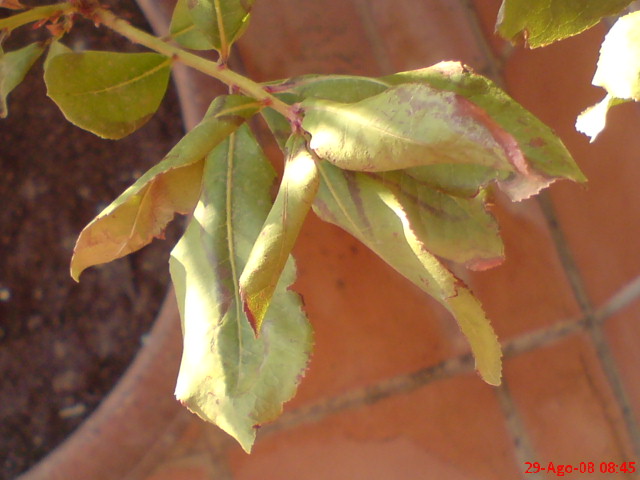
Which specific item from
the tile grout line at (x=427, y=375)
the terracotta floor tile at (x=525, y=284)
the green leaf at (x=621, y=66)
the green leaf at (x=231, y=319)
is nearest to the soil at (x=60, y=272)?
the tile grout line at (x=427, y=375)

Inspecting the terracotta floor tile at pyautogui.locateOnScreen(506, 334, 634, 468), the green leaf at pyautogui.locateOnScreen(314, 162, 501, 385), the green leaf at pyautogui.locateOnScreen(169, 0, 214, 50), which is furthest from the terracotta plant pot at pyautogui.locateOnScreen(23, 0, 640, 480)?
the green leaf at pyautogui.locateOnScreen(314, 162, 501, 385)

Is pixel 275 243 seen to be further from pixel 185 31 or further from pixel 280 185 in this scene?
pixel 185 31

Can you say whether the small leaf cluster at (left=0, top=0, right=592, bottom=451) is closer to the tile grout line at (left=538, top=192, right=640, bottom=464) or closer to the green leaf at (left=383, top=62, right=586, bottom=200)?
the green leaf at (left=383, top=62, right=586, bottom=200)

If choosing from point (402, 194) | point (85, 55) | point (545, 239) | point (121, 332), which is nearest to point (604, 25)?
point (545, 239)

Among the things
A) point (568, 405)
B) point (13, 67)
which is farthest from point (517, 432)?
point (13, 67)

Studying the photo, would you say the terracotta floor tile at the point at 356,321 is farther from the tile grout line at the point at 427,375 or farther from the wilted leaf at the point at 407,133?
the wilted leaf at the point at 407,133

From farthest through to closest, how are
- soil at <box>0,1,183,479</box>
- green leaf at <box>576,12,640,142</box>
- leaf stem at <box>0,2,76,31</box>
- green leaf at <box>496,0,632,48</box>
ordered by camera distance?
1. soil at <box>0,1,183,479</box>
2. leaf stem at <box>0,2,76,31</box>
3. green leaf at <box>496,0,632,48</box>
4. green leaf at <box>576,12,640,142</box>
